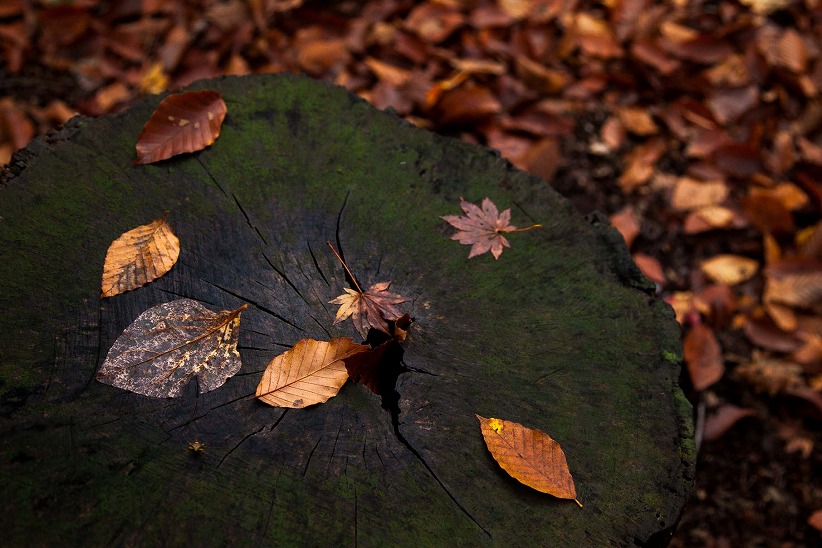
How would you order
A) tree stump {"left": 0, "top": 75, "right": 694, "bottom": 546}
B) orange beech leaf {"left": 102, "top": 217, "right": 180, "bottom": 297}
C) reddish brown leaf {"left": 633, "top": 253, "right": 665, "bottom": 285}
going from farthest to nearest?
1. reddish brown leaf {"left": 633, "top": 253, "right": 665, "bottom": 285}
2. orange beech leaf {"left": 102, "top": 217, "right": 180, "bottom": 297}
3. tree stump {"left": 0, "top": 75, "right": 694, "bottom": 546}

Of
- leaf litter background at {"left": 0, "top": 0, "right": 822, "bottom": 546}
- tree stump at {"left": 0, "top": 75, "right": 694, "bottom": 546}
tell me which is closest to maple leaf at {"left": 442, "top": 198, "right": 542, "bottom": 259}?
tree stump at {"left": 0, "top": 75, "right": 694, "bottom": 546}

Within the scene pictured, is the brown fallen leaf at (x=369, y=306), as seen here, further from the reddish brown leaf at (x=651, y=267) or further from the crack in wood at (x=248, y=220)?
the reddish brown leaf at (x=651, y=267)

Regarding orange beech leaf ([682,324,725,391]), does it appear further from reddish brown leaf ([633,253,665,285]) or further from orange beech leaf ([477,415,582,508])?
orange beech leaf ([477,415,582,508])

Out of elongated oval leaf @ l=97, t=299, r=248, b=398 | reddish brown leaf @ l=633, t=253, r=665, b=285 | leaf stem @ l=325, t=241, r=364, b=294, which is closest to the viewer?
elongated oval leaf @ l=97, t=299, r=248, b=398

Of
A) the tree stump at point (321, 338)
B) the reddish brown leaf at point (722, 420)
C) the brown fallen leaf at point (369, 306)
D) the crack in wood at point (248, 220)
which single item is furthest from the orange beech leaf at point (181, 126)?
the reddish brown leaf at point (722, 420)

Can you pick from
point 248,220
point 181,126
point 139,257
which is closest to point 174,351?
point 139,257

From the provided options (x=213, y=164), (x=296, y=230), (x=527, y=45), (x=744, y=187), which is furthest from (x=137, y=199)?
(x=744, y=187)

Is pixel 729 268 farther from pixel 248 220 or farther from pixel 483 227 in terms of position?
pixel 248 220
